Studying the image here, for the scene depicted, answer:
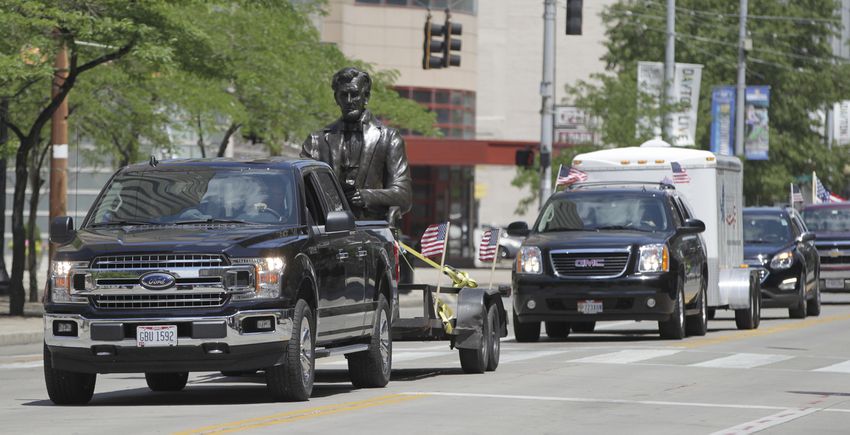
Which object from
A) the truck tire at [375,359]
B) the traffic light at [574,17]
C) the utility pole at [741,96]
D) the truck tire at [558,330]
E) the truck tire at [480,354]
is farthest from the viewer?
the utility pole at [741,96]

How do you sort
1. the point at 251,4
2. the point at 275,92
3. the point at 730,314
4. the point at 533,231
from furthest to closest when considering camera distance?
the point at 275,92 < the point at 730,314 < the point at 251,4 < the point at 533,231

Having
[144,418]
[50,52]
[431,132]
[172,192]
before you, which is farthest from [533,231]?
[431,132]

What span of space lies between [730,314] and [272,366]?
20700mm

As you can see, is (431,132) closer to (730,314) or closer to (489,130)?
(730,314)

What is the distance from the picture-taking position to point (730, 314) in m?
32.9

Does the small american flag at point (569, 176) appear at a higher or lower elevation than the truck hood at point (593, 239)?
higher

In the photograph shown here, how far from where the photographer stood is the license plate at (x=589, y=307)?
22.2 meters

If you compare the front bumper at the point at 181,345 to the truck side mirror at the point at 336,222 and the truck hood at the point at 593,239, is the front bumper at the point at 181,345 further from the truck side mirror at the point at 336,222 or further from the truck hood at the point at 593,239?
the truck hood at the point at 593,239

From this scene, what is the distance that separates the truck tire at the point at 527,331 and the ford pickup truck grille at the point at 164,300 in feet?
34.0

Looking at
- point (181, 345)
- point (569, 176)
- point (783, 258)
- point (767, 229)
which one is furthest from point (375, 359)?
point (767, 229)

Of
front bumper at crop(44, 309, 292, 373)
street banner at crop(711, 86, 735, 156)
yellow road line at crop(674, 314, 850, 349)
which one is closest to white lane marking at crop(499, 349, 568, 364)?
yellow road line at crop(674, 314, 850, 349)

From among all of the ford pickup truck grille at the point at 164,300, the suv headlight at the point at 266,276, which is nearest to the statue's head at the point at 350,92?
the suv headlight at the point at 266,276

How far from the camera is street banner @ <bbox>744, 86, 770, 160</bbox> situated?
6016cm

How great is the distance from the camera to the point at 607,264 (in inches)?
879
